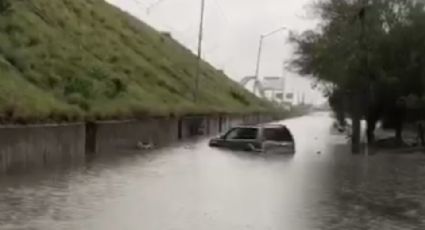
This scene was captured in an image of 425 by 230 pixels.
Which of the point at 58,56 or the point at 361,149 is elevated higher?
the point at 58,56

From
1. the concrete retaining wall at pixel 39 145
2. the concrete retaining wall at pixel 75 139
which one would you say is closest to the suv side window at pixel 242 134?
the concrete retaining wall at pixel 75 139

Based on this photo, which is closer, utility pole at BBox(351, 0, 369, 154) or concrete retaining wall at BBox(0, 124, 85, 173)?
concrete retaining wall at BBox(0, 124, 85, 173)

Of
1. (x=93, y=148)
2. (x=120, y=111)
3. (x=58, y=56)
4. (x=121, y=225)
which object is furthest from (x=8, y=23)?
(x=121, y=225)

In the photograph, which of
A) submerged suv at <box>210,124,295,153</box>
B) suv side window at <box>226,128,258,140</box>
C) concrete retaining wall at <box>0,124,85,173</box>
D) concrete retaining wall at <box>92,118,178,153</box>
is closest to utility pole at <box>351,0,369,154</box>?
submerged suv at <box>210,124,295,153</box>

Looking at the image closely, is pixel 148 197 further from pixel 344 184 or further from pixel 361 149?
pixel 361 149

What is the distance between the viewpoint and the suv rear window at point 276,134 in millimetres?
38156

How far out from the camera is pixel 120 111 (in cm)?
3891

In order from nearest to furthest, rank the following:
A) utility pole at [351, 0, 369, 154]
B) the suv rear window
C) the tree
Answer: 1. the suv rear window
2. utility pole at [351, 0, 369, 154]
3. the tree

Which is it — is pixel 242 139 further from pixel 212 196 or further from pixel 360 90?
pixel 212 196

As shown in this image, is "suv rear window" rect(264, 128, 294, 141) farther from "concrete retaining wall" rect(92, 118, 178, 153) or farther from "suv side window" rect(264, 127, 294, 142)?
"concrete retaining wall" rect(92, 118, 178, 153)

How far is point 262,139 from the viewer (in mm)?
37844

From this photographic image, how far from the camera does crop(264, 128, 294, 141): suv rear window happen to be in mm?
38156

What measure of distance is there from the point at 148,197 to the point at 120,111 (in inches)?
839

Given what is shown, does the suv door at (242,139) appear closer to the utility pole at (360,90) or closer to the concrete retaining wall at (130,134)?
the concrete retaining wall at (130,134)
